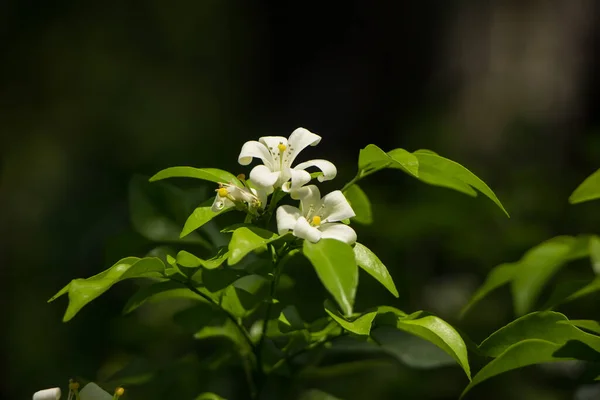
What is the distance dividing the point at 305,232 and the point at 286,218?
0.12 ft

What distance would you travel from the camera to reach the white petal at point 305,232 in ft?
1.74

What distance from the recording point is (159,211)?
2.62 feet

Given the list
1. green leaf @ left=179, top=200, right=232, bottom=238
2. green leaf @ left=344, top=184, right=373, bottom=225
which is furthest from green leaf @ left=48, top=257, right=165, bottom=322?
green leaf @ left=344, top=184, right=373, bottom=225

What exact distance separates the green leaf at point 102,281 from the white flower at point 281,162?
0.13m

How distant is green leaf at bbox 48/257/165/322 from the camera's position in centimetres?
54

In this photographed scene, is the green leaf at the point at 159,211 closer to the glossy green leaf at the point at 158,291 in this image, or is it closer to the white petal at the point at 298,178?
the glossy green leaf at the point at 158,291

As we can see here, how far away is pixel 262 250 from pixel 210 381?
8.7 inches

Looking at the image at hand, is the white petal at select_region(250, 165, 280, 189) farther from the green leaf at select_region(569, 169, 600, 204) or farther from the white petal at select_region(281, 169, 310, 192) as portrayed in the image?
the green leaf at select_region(569, 169, 600, 204)

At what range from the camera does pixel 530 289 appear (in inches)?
Result: 27.5

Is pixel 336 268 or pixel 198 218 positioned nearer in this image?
pixel 336 268

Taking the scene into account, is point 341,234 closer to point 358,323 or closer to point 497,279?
point 358,323

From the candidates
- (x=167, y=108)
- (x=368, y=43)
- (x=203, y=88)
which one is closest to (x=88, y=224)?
(x=167, y=108)

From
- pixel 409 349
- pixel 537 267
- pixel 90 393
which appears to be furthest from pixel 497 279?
pixel 90 393

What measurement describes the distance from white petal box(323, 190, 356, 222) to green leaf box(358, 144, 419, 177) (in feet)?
0.17
